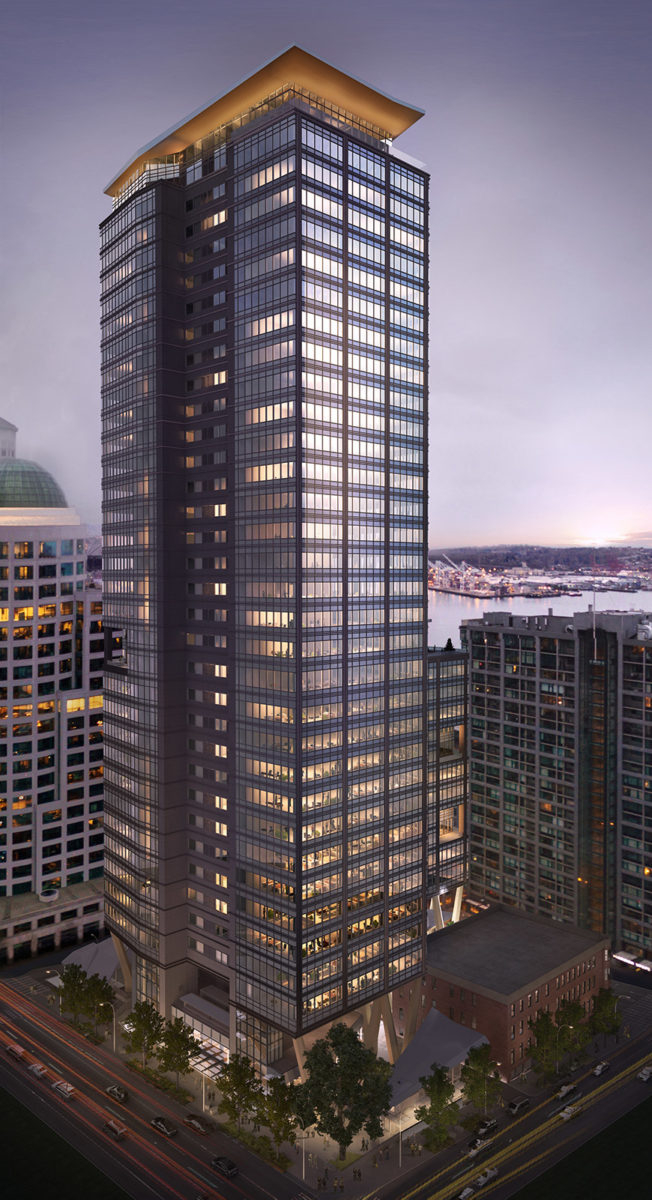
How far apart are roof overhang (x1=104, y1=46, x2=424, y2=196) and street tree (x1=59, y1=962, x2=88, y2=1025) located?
115 m

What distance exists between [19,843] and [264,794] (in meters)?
68.2

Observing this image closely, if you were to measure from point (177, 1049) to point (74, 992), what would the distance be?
68.0ft

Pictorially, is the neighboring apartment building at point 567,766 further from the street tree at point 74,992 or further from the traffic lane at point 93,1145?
the traffic lane at point 93,1145

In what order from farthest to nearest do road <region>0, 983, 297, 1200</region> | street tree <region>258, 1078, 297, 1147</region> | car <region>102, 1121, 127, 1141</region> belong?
1. car <region>102, 1121, 127, 1141</region>
2. street tree <region>258, 1078, 297, 1147</region>
3. road <region>0, 983, 297, 1200</region>

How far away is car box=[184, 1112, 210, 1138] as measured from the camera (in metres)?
92.2

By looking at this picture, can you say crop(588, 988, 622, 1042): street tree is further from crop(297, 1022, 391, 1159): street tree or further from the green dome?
the green dome

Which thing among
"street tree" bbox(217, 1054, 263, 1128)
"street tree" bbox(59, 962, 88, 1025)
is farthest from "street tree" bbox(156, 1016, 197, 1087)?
"street tree" bbox(59, 962, 88, 1025)

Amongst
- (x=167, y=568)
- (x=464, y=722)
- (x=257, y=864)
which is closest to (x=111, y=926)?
(x=257, y=864)

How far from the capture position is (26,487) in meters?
167

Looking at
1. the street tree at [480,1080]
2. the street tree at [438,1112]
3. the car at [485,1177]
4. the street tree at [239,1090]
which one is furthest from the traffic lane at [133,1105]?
the street tree at [480,1080]

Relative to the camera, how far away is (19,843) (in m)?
144

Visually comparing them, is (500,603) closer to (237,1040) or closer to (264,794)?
(264,794)

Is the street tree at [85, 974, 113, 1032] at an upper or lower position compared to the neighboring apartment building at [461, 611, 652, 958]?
lower

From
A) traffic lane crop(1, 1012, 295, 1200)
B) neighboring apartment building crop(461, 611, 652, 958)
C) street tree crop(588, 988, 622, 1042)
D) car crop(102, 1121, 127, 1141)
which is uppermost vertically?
neighboring apartment building crop(461, 611, 652, 958)
